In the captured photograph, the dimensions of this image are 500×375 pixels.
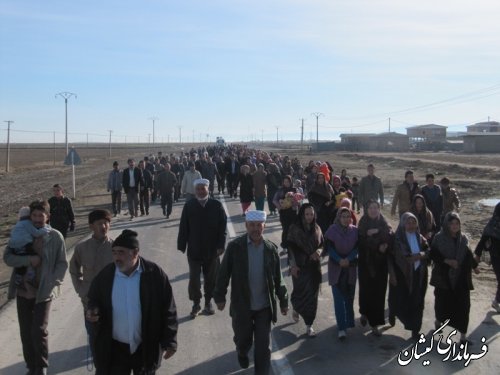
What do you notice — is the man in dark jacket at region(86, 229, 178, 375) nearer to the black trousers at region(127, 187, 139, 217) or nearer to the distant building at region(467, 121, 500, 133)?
the black trousers at region(127, 187, 139, 217)

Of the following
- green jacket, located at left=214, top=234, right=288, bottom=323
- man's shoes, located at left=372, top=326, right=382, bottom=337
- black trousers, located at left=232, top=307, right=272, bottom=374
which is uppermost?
green jacket, located at left=214, top=234, right=288, bottom=323

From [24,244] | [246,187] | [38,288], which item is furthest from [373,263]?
[246,187]

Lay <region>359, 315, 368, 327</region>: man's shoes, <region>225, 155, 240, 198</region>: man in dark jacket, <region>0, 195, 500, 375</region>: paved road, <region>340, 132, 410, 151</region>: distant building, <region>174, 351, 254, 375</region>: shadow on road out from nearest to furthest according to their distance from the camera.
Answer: <region>174, 351, 254, 375</region>: shadow on road
<region>0, 195, 500, 375</region>: paved road
<region>359, 315, 368, 327</region>: man's shoes
<region>225, 155, 240, 198</region>: man in dark jacket
<region>340, 132, 410, 151</region>: distant building

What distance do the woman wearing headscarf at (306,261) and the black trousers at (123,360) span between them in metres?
3.00

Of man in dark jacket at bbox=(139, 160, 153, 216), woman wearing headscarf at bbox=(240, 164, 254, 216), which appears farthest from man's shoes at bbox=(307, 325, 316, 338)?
man in dark jacket at bbox=(139, 160, 153, 216)

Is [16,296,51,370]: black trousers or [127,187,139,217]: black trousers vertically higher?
[127,187,139,217]: black trousers

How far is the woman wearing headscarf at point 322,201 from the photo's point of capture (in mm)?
11577

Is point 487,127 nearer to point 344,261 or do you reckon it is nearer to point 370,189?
point 370,189

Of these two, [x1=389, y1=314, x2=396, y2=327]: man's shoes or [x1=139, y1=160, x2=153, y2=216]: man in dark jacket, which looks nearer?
[x1=389, y1=314, x2=396, y2=327]: man's shoes

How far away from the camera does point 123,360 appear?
427 cm

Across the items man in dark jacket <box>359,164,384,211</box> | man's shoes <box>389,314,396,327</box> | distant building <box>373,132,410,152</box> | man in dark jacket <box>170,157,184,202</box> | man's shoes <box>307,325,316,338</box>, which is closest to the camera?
man's shoes <box>307,325,316,338</box>

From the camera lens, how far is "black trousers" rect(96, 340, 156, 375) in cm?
425

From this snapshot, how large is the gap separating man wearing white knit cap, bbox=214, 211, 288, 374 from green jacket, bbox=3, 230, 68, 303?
1594mm

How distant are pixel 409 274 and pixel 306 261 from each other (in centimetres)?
124
